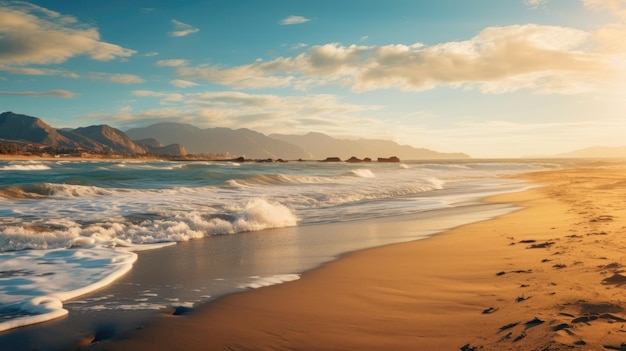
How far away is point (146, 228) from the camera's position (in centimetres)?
1047

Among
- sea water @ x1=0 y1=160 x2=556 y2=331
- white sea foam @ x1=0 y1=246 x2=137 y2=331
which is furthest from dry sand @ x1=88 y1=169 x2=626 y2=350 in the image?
white sea foam @ x1=0 y1=246 x2=137 y2=331

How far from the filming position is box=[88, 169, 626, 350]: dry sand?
3566mm

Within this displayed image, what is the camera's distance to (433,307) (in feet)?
14.9

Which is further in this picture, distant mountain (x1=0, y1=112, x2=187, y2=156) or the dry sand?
distant mountain (x1=0, y1=112, x2=187, y2=156)

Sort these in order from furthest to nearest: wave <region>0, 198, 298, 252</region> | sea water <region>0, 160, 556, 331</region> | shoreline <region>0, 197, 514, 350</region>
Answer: wave <region>0, 198, 298, 252</region>, sea water <region>0, 160, 556, 331</region>, shoreline <region>0, 197, 514, 350</region>

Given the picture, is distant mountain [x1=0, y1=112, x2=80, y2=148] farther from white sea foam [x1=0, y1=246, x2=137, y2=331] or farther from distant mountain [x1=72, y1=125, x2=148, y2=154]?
white sea foam [x1=0, y1=246, x2=137, y2=331]

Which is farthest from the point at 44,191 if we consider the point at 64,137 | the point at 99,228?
the point at 64,137

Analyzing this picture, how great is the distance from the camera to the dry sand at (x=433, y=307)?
140 inches

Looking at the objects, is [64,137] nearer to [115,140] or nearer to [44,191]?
[115,140]

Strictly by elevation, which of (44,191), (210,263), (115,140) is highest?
(115,140)

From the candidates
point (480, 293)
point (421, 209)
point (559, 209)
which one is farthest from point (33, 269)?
point (559, 209)

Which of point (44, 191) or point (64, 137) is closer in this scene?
point (44, 191)

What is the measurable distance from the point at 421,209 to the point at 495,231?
219 inches

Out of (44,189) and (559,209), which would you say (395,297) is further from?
(44,189)
